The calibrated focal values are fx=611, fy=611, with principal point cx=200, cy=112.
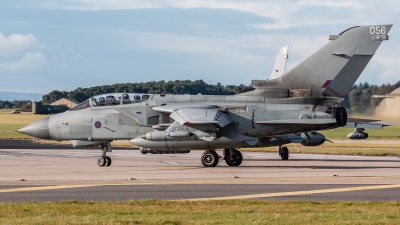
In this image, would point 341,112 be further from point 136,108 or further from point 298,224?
point 298,224

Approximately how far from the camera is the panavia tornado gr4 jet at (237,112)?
918 inches

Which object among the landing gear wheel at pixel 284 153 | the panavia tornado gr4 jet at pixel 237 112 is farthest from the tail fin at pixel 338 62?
the landing gear wheel at pixel 284 153

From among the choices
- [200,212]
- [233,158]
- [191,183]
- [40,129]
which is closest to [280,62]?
[233,158]

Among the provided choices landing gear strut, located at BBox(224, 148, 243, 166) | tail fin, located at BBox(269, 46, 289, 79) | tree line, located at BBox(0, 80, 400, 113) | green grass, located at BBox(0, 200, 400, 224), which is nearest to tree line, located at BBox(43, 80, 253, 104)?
tree line, located at BBox(0, 80, 400, 113)

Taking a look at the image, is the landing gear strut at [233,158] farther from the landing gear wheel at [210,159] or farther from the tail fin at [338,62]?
the tail fin at [338,62]

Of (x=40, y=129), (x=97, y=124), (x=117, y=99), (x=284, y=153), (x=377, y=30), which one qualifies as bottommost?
(x=284, y=153)

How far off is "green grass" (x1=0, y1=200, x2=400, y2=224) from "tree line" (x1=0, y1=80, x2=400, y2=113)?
668 inches

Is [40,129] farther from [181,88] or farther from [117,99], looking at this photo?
[181,88]

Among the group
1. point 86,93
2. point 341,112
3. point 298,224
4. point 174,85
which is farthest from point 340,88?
point 86,93

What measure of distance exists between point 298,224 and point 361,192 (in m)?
6.11

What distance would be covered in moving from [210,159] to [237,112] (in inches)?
91.6

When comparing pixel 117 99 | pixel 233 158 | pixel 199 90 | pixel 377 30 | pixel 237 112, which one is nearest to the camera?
pixel 377 30

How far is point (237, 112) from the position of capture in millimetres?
24469

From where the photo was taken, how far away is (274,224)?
33.7 feet
